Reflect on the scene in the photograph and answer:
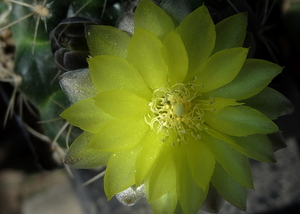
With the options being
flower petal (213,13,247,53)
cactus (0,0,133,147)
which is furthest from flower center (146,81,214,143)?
cactus (0,0,133,147)

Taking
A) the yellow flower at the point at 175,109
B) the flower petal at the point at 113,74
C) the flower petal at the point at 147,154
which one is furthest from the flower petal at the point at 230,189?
the flower petal at the point at 113,74

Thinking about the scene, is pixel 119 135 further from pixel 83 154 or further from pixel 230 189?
pixel 230 189

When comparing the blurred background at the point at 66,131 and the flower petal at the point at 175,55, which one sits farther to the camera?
the blurred background at the point at 66,131

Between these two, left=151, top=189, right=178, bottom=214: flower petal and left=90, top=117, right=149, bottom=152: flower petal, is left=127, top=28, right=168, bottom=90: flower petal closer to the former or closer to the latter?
left=90, top=117, right=149, bottom=152: flower petal

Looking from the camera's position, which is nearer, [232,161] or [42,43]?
[232,161]

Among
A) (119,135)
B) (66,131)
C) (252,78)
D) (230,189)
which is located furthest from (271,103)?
(66,131)

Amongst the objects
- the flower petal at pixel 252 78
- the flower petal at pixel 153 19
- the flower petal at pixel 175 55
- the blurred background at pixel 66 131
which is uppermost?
Result: the flower petal at pixel 153 19

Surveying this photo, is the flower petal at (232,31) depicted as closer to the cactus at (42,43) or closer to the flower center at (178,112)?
the flower center at (178,112)
